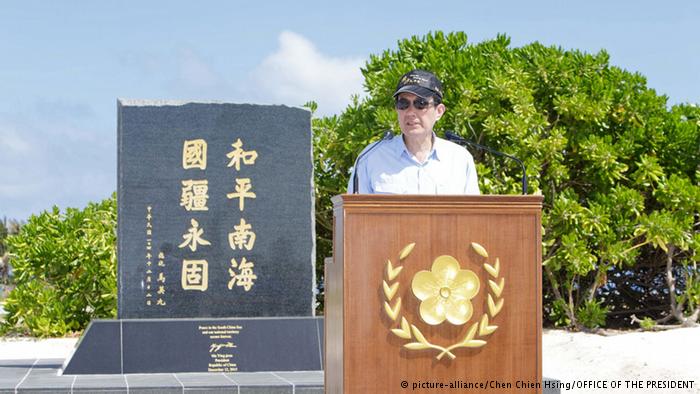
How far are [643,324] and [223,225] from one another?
4420 millimetres

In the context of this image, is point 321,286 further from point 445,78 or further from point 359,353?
point 359,353

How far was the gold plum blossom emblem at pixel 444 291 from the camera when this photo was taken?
3.05 meters

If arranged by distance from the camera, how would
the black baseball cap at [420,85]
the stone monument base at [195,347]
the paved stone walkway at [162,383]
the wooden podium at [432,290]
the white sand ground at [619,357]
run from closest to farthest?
the wooden podium at [432,290], the black baseball cap at [420,85], the paved stone walkway at [162,383], the stone monument base at [195,347], the white sand ground at [619,357]

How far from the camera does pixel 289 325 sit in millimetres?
6656

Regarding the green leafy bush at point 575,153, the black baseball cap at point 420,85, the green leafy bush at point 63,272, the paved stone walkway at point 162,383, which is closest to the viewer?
the black baseball cap at point 420,85

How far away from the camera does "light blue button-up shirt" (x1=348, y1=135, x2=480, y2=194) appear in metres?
3.44

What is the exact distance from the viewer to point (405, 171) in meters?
3.45

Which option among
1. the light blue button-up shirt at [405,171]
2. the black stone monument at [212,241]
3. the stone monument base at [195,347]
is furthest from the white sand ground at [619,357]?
the light blue button-up shirt at [405,171]

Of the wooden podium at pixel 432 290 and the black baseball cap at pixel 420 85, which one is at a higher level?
the black baseball cap at pixel 420 85

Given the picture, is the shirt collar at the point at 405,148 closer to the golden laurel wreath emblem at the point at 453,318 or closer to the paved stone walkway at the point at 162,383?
the golden laurel wreath emblem at the point at 453,318

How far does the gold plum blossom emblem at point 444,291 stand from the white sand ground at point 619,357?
4.04 metres

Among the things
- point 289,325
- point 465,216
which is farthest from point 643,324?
point 465,216

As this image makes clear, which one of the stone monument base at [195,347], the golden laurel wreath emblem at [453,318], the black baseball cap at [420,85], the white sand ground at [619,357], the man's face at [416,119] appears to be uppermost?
the black baseball cap at [420,85]

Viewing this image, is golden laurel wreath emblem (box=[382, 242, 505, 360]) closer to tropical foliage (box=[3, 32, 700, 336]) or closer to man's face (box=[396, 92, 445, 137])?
man's face (box=[396, 92, 445, 137])
